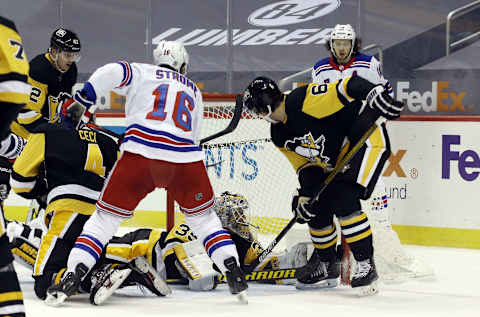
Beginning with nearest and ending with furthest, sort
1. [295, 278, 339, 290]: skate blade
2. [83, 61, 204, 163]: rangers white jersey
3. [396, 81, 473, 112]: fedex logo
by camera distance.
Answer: [83, 61, 204, 163]: rangers white jersey < [295, 278, 339, 290]: skate blade < [396, 81, 473, 112]: fedex logo

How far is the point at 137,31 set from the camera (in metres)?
6.39

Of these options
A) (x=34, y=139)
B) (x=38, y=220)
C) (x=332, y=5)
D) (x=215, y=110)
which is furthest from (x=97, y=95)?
(x=332, y=5)

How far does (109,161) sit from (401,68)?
2523 mm

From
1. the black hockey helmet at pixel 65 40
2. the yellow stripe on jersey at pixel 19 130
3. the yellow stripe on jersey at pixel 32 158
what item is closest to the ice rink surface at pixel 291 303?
the yellow stripe on jersey at pixel 32 158

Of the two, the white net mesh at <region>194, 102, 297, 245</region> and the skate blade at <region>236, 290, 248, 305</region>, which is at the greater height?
the white net mesh at <region>194, 102, 297, 245</region>

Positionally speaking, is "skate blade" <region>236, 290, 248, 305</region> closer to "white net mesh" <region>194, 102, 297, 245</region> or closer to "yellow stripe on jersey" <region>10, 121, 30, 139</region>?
"white net mesh" <region>194, 102, 297, 245</region>

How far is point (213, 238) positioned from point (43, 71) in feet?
5.36

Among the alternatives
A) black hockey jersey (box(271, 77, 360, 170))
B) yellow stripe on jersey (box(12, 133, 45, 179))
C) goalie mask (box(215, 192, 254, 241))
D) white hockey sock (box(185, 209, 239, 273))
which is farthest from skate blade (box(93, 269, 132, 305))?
black hockey jersey (box(271, 77, 360, 170))

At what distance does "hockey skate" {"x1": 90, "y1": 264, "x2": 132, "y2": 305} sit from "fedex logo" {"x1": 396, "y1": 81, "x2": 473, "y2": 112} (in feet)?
8.77

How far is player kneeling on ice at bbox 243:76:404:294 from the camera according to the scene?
3551 mm

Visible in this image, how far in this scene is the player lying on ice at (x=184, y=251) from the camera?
12.3 feet

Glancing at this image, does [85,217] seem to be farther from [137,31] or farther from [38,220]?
[137,31]

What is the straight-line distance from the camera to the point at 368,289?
3.65 metres

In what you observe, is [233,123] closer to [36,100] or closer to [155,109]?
[155,109]
